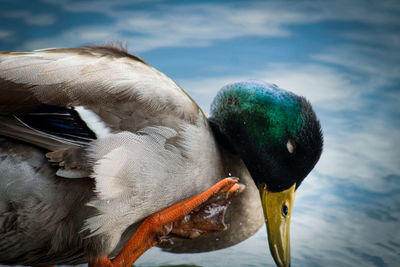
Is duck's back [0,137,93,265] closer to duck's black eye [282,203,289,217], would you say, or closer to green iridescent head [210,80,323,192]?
green iridescent head [210,80,323,192]

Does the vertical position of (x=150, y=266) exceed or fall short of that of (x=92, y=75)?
it falls short

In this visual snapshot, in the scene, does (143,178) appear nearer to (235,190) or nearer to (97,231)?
(97,231)

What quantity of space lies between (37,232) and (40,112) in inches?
18.7

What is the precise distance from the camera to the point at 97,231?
1.94m

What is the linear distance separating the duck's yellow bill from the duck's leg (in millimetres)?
245

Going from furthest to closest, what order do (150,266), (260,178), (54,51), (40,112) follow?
(150,266)
(260,178)
(54,51)
(40,112)

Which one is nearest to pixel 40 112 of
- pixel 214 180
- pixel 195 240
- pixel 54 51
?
pixel 54 51

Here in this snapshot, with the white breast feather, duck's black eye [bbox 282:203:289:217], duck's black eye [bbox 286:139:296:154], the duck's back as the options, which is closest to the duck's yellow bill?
duck's black eye [bbox 282:203:289:217]

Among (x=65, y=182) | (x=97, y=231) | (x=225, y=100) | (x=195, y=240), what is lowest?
(x=195, y=240)

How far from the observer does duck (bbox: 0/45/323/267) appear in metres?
1.86

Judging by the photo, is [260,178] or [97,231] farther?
[260,178]

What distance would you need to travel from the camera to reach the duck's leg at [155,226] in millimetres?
2074

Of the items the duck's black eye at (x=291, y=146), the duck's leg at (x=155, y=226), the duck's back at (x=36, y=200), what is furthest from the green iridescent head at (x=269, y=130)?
the duck's back at (x=36, y=200)

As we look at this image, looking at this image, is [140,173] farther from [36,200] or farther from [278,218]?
[278,218]
